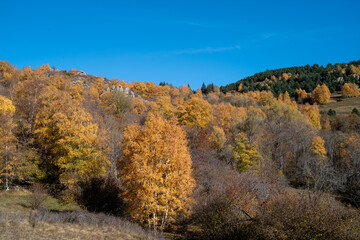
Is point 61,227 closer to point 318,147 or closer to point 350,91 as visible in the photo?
point 318,147

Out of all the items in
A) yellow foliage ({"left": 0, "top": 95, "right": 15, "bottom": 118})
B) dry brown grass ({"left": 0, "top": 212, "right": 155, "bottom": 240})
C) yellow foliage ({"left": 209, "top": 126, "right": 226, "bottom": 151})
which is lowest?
dry brown grass ({"left": 0, "top": 212, "right": 155, "bottom": 240})

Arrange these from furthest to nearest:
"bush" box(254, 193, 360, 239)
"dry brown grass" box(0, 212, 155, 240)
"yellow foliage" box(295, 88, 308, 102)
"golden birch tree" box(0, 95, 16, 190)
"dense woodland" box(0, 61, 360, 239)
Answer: "yellow foliage" box(295, 88, 308, 102) → "golden birch tree" box(0, 95, 16, 190) → "dry brown grass" box(0, 212, 155, 240) → "dense woodland" box(0, 61, 360, 239) → "bush" box(254, 193, 360, 239)

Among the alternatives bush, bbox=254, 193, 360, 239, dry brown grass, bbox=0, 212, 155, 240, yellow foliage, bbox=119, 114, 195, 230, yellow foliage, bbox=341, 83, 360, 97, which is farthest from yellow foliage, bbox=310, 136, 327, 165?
yellow foliage, bbox=341, 83, 360, 97

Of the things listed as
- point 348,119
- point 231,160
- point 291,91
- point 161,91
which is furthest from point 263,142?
point 291,91

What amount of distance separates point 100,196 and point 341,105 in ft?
379

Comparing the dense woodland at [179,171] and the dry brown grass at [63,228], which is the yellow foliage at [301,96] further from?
the dry brown grass at [63,228]

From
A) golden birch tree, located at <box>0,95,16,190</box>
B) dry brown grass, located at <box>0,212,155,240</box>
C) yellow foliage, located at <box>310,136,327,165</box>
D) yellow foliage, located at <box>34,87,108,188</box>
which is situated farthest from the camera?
yellow foliage, located at <box>310,136,327,165</box>

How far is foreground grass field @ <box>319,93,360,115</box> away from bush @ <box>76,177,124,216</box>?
3956 inches

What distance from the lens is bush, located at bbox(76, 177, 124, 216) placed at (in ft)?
81.0

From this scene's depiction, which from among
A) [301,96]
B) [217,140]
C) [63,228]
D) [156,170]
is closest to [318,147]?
[217,140]

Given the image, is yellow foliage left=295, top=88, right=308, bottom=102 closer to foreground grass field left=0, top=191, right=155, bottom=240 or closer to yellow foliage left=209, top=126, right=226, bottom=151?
Answer: yellow foliage left=209, top=126, right=226, bottom=151

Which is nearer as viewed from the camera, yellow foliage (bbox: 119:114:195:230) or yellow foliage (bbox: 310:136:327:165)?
yellow foliage (bbox: 119:114:195:230)

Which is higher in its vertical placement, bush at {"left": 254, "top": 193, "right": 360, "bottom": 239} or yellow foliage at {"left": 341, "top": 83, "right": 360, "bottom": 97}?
yellow foliage at {"left": 341, "top": 83, "right": 360, "bottom": 97}

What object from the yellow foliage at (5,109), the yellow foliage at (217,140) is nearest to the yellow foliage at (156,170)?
the yellow foliage at (5,109)
